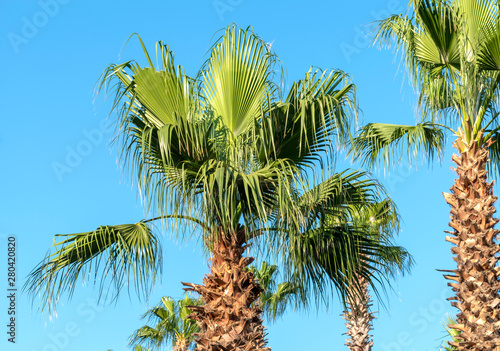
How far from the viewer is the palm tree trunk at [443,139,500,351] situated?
7.93 m

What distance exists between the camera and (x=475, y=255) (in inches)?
320

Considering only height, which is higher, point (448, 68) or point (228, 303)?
point (448, 68)

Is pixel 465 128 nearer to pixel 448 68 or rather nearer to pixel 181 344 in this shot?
pixel 448 68

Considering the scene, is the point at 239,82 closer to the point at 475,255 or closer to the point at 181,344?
the point at 475,255

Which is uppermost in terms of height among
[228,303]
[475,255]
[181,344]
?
[181,344]

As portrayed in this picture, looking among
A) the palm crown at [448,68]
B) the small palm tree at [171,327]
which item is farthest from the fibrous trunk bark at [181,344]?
the palm crown at [448,68]

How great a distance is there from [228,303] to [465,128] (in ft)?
13.2

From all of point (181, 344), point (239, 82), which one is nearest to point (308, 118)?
point (239, 82)

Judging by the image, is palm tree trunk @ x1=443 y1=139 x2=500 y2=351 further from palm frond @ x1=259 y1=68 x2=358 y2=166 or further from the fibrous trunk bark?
the fibrous trunk bark

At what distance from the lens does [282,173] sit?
23.9ft

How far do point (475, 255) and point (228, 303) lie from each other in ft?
10.4

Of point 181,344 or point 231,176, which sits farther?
point 181,344

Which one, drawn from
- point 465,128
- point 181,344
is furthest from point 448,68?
A: point 181,344

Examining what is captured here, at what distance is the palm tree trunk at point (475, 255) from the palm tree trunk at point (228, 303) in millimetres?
2545
